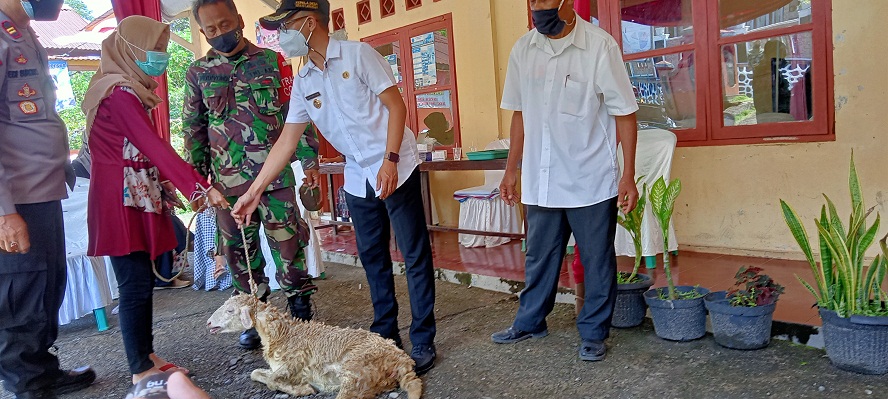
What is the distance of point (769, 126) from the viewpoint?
14.2 feet

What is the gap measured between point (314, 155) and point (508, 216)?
2.65 meters

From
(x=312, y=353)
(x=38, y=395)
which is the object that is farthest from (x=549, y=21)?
(x=38, y=395)

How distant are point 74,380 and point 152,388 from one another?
1951mm

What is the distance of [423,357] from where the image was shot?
295 cm

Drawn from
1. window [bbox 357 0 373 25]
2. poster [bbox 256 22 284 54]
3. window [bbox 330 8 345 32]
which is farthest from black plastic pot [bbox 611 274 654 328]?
poster [bbox 256 22 284 54]

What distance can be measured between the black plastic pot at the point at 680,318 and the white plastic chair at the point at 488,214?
2.54 metres

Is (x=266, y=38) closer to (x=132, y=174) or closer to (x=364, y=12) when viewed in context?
(x=364, y=12)


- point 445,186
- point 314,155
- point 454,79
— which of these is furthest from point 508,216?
point 314,155

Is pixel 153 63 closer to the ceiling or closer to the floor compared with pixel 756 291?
closer to the ceiling

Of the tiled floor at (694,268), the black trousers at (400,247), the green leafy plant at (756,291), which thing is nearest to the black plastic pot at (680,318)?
the green leafy plant at (756,291)

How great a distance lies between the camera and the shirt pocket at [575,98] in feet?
9.38

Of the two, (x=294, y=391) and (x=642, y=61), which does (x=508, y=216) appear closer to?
(x=642, y=61)

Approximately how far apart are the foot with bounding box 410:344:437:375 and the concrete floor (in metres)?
0.04

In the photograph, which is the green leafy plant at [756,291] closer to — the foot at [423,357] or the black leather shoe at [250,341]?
the foot at [423,357]
